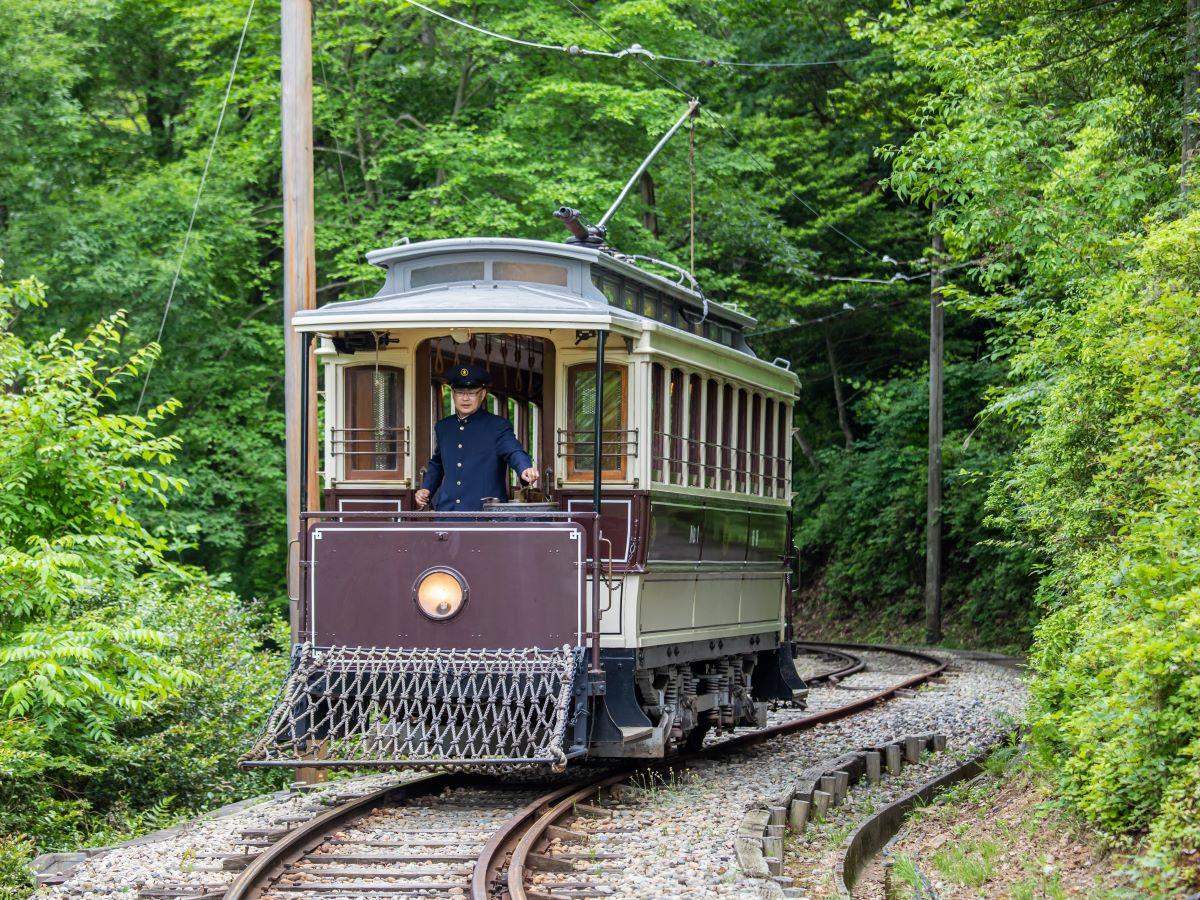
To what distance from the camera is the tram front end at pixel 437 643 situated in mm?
9648

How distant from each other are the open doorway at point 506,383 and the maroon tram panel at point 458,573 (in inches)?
46.7

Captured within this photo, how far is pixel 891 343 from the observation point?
33562 mm

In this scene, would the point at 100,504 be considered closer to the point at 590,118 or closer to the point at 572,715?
the point at 572,715

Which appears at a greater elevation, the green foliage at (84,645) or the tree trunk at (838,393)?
the tree trunk at (838,393)

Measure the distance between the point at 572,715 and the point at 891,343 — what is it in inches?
977

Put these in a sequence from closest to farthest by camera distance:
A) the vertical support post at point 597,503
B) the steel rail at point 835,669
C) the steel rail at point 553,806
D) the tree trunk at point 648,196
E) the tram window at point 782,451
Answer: the steel rail at point 553,806
the vertical support post at point 597,503
the tram window at point 782,451
the steel rail at point 835,669
the tree trunk at point 648,196

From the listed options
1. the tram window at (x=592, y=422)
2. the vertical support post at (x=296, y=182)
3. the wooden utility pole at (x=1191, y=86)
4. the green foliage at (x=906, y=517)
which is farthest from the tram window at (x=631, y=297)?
the green foliage at (x=906, y=517)

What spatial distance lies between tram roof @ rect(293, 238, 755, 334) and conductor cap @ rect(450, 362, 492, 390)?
526 millimetres

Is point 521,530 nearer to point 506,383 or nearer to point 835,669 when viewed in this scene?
point 506,383

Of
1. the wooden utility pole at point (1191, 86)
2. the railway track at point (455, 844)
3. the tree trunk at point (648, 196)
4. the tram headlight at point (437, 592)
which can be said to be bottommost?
the railway track at point (455, 844)

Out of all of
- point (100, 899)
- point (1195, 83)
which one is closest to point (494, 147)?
point (1195, 83)

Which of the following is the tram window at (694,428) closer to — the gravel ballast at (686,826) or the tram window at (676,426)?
the tram window at (676,426)

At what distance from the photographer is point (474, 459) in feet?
34.9

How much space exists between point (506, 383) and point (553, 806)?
3.41 meters
